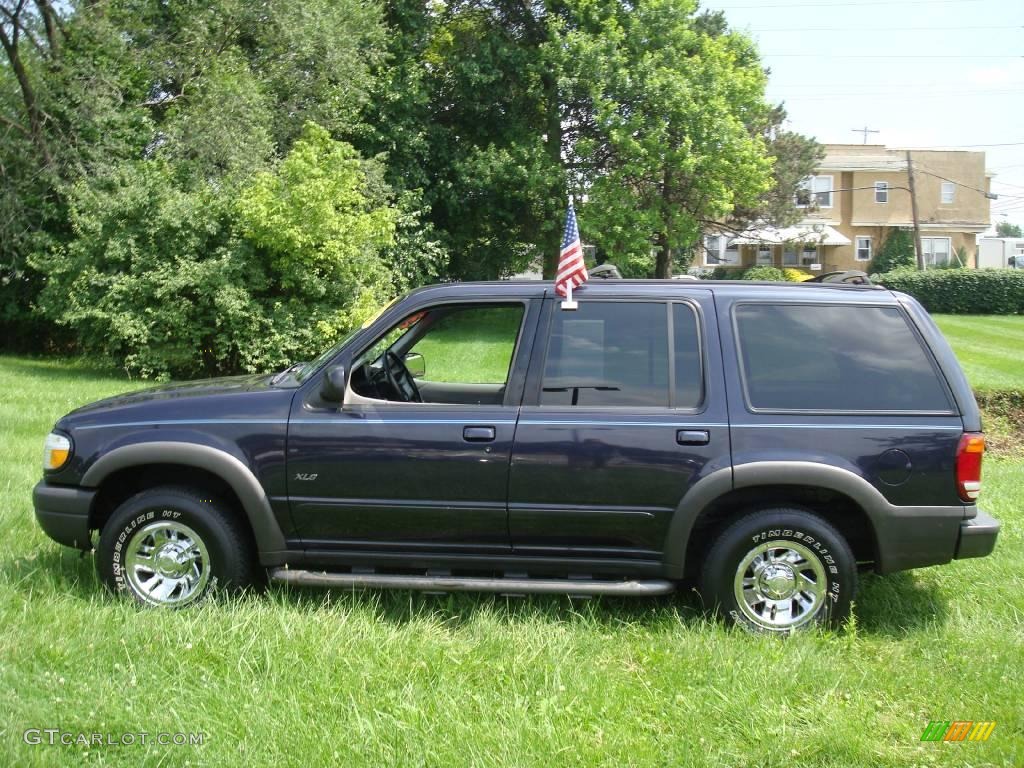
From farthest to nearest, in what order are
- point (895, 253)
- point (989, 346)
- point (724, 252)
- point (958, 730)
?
point (724, 252) < point (895, 253) < point (989, 346) < point (958, 730)

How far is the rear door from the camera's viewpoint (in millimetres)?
4625

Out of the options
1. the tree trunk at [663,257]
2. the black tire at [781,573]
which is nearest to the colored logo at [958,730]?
the black tire at [781,573]

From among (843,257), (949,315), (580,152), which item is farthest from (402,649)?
(843,257)

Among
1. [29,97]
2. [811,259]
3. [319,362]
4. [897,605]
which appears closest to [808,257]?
[811,259]

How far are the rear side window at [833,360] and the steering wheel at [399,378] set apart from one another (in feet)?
6.28

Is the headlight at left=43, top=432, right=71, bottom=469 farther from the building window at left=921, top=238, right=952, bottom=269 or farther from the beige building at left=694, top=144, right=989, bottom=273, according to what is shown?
the building window at left=921, top=238, right=952, bottom=269

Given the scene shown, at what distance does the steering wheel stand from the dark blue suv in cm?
30

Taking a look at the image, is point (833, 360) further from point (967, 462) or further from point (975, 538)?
point (975, 538)

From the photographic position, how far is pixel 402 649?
4.34 m

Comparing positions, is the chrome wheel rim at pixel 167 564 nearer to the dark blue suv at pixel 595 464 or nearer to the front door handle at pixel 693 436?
the dark blue suv at pixel 595 464

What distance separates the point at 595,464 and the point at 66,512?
2.84 meters

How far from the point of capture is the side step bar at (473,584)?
4641 mm

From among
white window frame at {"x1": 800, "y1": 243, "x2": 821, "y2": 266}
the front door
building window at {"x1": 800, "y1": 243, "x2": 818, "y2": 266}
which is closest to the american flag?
the front door

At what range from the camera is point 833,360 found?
4781 millimetres
